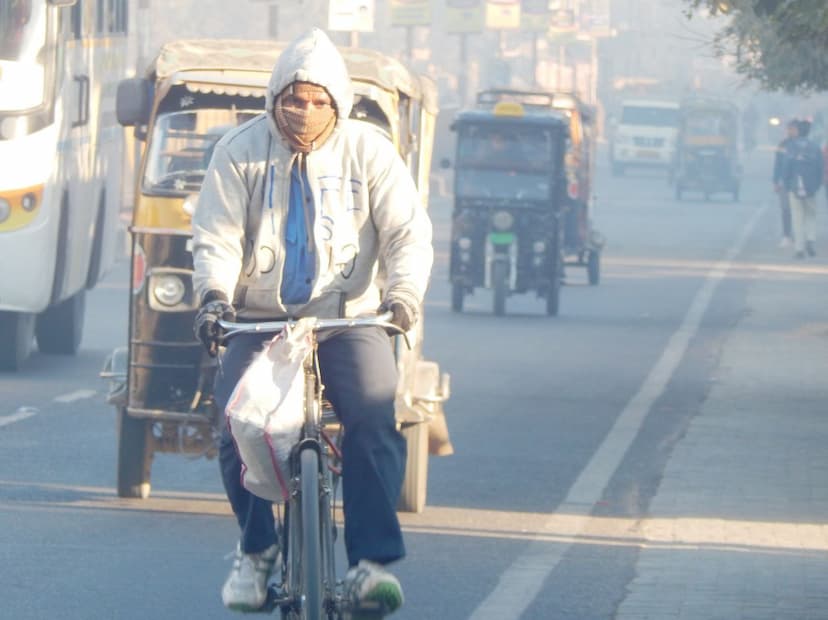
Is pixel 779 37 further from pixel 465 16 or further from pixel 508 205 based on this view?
pixel 465 16

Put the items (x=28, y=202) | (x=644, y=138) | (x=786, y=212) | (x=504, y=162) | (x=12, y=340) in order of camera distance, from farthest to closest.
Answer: (x=644, y=138) < (x=786, y=212) < (x=504, y=162) < (x=12, y=340) < (x=28, y=202)

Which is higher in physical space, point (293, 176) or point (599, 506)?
point (293, 176)

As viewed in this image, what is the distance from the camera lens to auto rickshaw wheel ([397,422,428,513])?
30.2 ft

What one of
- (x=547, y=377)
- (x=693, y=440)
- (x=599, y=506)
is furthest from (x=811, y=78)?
(x=599, y=506)

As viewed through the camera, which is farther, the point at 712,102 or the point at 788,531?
the point at 712,102

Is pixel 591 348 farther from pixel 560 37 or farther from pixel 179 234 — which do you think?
pixel 560 37

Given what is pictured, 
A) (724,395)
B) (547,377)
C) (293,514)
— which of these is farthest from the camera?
(547,377)

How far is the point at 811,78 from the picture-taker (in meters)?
20.0

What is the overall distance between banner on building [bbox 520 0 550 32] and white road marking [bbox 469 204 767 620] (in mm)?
44365

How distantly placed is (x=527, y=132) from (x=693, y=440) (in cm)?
1066

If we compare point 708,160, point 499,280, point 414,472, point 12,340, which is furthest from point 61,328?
point 708,160

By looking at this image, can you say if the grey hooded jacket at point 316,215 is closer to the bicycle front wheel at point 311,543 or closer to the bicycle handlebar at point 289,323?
the bicycle handlebar at point 289,323

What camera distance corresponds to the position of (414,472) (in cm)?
920

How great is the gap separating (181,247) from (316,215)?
11.5ft
